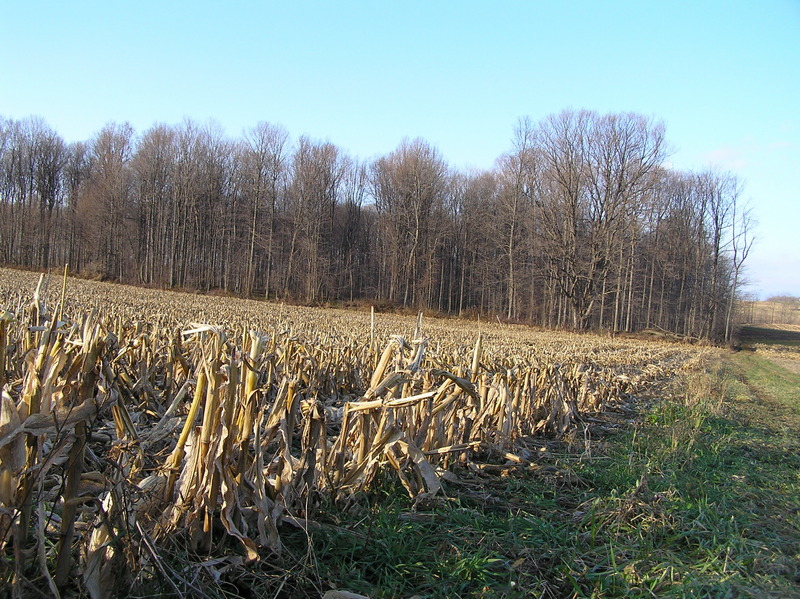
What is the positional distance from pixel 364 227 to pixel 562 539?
56546mm

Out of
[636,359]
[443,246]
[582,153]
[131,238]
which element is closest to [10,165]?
[131,238]

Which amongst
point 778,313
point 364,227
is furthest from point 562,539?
point 778,313

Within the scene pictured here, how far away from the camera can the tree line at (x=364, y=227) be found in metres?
46.4

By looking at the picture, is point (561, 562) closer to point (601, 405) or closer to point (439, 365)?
point (439, 365)

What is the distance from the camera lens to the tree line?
152 feet

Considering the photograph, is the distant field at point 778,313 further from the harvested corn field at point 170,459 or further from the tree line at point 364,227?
the harvested corn field at point 170,459

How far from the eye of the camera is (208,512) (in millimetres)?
2281

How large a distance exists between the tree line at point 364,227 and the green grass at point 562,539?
39675 millimetres

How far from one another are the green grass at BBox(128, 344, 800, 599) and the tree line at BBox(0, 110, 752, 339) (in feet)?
130

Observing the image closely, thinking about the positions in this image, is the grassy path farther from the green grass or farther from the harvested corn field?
the harvested corn field

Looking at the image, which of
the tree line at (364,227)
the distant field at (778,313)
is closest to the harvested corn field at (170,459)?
the tree line at (364,227)

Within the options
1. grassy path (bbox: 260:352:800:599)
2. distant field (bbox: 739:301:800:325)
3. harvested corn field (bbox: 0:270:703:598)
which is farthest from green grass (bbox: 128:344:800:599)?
distant field (bbox: 739:301:800:325)

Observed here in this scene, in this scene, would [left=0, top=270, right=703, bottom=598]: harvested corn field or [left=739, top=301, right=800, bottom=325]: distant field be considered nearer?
[left=0, top=270, right=703, bottom=598]: harvested corn field

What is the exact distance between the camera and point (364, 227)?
192ft
